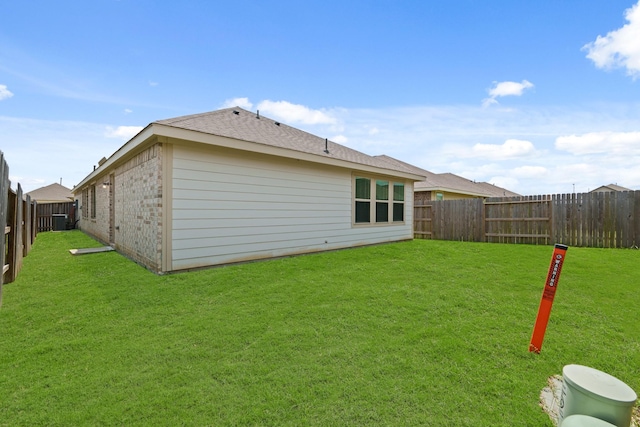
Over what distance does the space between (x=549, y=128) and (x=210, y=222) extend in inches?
492

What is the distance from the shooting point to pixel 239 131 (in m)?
6.77

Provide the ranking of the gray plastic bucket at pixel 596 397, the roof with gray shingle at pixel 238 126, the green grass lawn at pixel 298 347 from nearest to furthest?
1. the gray plastic bucket at pixel 596 397
2. the green grass lawn at pixel 298 347
3. the roof with gray shingle at pixel 238 126

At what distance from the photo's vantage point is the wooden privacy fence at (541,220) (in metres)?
8.80

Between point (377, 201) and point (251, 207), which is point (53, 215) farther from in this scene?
point (377, 201)

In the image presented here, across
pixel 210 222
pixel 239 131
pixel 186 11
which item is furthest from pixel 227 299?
pixel 186 11

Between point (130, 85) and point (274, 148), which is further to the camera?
point (130, 85)

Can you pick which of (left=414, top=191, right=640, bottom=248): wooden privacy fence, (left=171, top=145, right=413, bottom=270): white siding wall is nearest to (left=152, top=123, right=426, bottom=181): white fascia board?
(left=171, top=145, right=413, bottom=270): white siding wall

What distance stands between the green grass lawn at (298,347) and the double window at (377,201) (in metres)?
4.37

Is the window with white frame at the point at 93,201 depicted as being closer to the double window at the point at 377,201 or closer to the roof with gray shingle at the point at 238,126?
the roof with gray shingle at the point at 238,126

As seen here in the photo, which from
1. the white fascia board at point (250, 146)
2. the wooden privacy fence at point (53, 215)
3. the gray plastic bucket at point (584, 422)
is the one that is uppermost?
the white fascia board at point (250, 146)

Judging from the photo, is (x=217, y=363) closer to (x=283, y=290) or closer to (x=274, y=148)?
(x=283, y=290)

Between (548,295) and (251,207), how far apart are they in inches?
219

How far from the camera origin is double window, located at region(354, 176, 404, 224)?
9.38 m

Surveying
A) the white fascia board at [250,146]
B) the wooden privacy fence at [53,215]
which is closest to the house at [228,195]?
the white fascia board at [250,146]
